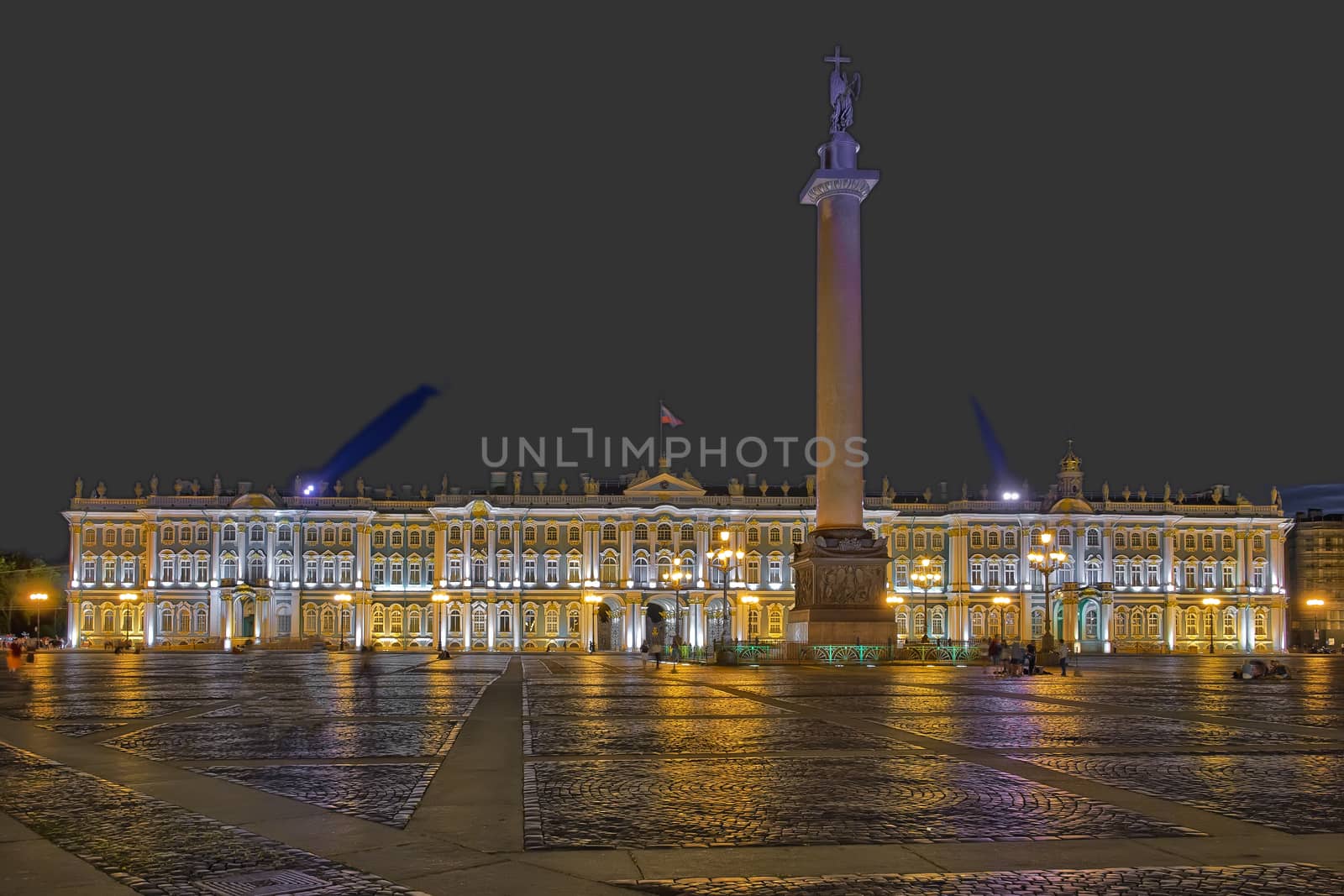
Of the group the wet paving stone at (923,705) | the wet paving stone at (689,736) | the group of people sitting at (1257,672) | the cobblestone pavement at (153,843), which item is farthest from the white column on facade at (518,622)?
the cobblestone pavement at (153,843)

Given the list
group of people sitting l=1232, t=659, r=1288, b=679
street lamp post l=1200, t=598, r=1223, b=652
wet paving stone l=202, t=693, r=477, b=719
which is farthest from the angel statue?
street lamp post l=1200, t=598, r=1223, b=652

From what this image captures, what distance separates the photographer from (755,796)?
43.9 feet

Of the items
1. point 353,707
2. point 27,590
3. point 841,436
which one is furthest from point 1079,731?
point 27,590

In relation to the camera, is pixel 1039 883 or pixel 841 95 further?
pixel 841 95

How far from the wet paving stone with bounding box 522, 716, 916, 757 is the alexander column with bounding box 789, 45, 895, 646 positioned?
88.3 ft

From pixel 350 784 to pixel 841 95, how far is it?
1632 inches

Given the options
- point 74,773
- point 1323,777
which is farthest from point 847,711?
point 74,773

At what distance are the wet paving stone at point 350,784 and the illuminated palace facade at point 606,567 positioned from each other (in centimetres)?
8865

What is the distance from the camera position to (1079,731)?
69.1 ft

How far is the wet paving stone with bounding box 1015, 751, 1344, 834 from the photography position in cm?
1235

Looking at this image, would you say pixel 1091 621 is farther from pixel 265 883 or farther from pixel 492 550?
pixel 265 883

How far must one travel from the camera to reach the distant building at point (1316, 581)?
4614 inches

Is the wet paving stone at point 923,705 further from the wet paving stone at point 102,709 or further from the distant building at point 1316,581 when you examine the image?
the distant building at point 1316,581

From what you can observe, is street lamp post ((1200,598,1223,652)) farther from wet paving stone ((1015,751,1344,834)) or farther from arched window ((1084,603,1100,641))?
wet paving stone ((1015,751,1344,834))
